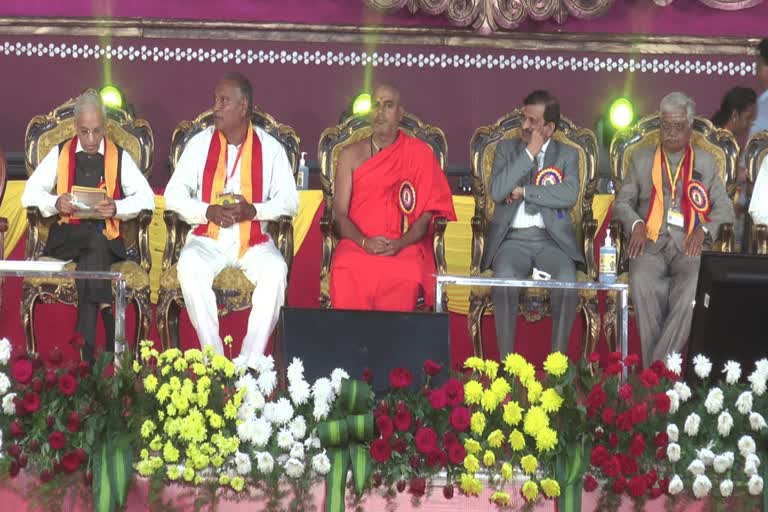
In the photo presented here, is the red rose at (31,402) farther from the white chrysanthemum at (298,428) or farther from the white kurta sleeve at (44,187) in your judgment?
the white kurta sleeve at (44,187)

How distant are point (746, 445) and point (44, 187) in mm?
3530

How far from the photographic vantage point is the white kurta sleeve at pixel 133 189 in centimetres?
580

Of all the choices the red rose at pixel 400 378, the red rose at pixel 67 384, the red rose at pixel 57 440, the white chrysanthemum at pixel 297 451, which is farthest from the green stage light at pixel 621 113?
the red rose at pixel 57 440

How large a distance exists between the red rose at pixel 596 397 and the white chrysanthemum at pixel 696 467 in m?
0.25

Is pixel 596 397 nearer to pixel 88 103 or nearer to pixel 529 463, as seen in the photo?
pixel 529 463

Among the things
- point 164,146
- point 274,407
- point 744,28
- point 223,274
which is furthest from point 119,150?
point 744,28

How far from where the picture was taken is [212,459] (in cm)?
325

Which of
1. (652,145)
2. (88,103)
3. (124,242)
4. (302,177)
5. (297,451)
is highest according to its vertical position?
(88,103)

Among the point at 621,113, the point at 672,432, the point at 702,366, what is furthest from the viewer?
the point at 621,113

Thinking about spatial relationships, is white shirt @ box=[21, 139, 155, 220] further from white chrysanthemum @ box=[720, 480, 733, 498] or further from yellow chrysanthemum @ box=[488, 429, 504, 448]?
white chrysanthemum @ box=[720, 480, 733, 498]

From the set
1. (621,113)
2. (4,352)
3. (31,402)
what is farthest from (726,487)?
(621,113)

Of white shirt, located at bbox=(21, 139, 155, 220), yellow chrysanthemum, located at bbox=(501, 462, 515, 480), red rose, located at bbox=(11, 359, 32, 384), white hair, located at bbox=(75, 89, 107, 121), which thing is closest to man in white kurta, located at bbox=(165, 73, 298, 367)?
white shirt, located at bbox=(21, 139, 155, 220)

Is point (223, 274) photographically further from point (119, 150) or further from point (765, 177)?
point (765, 177)

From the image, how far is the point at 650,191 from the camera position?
236 inches
